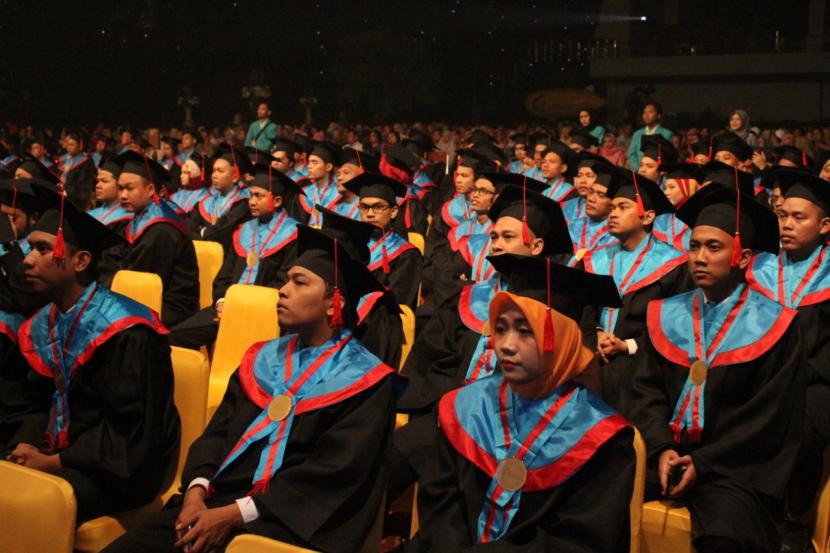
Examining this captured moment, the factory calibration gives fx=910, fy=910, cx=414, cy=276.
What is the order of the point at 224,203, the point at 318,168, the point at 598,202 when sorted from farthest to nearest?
1. the point at 318,168
2. the point at 224,203
3. the point at 598,202

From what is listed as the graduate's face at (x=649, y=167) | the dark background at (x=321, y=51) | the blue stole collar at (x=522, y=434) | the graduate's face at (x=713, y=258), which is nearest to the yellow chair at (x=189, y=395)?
the blue stole collar at (x=522, y=434)

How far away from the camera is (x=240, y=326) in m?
4.77

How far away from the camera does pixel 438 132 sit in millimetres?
19984

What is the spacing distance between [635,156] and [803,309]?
7.43 metres

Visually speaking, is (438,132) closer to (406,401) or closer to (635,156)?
(635,156)

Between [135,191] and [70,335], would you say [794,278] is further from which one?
[135,191]

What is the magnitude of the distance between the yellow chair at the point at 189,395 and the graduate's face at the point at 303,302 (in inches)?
16.5

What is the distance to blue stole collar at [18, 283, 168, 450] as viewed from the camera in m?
3.54

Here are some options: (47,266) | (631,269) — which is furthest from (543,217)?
(47,266)

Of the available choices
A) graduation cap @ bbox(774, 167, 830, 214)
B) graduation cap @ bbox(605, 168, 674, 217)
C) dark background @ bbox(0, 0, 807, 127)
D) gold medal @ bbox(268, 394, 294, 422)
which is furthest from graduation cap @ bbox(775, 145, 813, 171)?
dark background @ bbox(0, 0, 807, 127)

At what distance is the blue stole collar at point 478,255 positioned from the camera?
18.5 feet

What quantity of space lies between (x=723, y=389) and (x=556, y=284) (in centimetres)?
108

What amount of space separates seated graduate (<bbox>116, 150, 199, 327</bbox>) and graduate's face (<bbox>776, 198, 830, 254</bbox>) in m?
3.80

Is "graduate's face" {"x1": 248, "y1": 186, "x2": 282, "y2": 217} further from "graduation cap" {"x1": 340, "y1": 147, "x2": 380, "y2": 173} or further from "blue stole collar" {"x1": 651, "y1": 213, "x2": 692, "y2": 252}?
"blue stole collar" {"x1": 651, "y1": 213, "x2": 692, "y2": 252}
